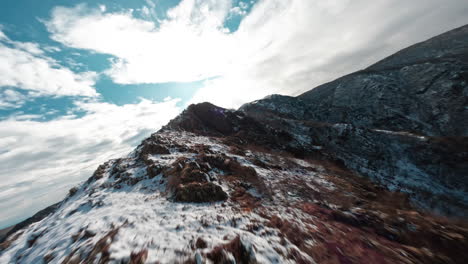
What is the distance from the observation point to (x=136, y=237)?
322 inches

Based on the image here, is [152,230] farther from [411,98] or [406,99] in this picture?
[411,98]

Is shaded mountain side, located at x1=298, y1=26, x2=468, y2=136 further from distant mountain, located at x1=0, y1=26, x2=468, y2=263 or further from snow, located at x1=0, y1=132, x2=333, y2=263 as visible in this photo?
snow, located at x1=0, y1=132, x2=333, y2=263

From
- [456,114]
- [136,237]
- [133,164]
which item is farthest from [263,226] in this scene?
[456,114]

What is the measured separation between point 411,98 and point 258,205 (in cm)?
8980

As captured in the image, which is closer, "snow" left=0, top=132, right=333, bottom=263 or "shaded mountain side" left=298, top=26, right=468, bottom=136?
"snow" left=0, top=132, right=333, bottom=263

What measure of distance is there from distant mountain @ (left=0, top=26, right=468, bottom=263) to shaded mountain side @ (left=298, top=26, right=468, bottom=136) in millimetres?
23893

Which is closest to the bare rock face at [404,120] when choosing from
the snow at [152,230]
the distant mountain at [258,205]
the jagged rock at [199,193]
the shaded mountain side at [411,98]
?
the shaded mountain side at [411,98]

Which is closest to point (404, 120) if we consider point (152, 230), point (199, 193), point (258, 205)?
point (258, 205)

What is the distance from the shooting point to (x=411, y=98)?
6812cm

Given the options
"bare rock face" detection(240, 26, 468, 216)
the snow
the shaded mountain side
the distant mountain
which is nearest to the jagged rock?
the distant mountain

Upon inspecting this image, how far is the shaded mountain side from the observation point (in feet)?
189

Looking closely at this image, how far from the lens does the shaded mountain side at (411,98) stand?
5774cm

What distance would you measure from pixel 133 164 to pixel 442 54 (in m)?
144

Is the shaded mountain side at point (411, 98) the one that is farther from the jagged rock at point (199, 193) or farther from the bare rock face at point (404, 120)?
the jagged rock at point (199, 193)
